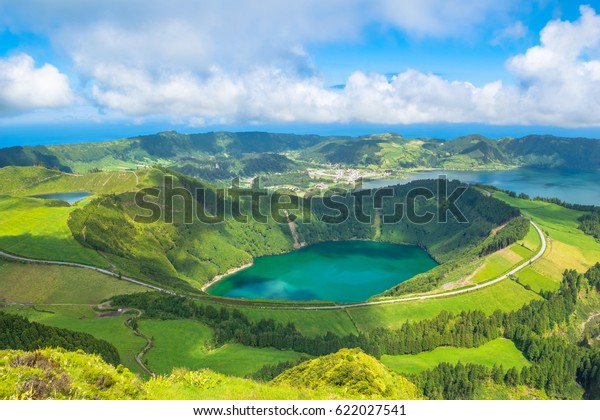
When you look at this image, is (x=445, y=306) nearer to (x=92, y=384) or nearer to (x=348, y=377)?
(x=348, y=377)

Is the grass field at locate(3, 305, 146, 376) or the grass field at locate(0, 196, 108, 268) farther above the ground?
the grass field at locate(0, 196, 108, 268)

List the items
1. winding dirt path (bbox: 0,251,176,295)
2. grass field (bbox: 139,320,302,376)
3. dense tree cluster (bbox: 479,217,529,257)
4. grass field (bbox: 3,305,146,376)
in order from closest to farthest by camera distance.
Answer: grass field (bbox: 139,320,302,376) < grass field (bbox: 3,305,146,376) < winding dirt path (bbox: 0,251,176,295) < dense tree cluster (bbox: 479,217,529,257)

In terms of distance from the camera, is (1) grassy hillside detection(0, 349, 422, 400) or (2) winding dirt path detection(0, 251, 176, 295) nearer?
(1) grassy hillside detection(0, 349, 422, 400)

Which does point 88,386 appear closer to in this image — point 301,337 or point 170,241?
point 301,337

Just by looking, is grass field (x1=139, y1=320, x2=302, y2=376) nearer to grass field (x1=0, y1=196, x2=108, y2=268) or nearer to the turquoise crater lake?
grass field (x1=0, y1=196, x2=108, y2=268)

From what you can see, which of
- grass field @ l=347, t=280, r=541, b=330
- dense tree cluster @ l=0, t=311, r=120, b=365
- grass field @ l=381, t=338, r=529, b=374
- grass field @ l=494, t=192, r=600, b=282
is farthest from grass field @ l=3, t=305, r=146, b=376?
grass field @ l=494, t=192, r=600, b=282

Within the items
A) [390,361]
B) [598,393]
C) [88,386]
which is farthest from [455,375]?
[88,386]

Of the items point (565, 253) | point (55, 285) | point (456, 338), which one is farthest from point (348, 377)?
point (565, 253)
